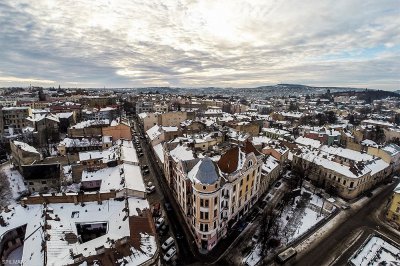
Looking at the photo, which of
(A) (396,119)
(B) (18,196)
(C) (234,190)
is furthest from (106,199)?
(A) (396,119)

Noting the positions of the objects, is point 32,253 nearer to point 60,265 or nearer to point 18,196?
point 60,265

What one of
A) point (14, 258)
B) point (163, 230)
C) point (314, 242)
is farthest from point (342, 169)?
point (14, 258)

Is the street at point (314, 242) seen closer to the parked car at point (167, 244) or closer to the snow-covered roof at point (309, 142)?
the parked car at point (167, 244)

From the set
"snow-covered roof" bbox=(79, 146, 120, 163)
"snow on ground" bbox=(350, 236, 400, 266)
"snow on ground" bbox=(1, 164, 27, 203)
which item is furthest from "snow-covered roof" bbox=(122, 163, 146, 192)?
"snow on ground" bbox=(350, 236, 400, 266)

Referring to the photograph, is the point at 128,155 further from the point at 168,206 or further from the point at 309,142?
the point at 309,142

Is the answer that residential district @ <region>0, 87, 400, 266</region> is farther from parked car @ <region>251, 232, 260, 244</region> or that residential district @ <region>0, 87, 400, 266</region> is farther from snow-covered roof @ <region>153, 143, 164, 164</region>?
snow-covered roof @ <region>153, 143, 164, 164</region>
